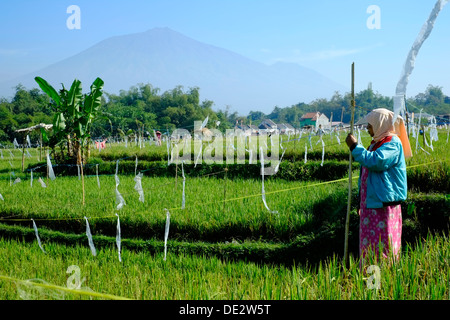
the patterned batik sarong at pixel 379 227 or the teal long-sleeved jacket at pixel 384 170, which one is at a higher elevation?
the teal long-sleeved jacket at pixel 384 170

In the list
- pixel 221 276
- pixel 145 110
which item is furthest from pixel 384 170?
pixel 145 110

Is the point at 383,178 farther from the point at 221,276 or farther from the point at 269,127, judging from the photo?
the point at 269,127

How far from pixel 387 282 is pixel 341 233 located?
249 centimetres

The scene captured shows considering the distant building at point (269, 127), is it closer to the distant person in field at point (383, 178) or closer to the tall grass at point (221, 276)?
the tall grass at point (221, 276)

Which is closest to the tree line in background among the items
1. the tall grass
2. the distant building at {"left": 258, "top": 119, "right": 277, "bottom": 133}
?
the distant building at {"left": 258, "top": 119, "right": 277, "bottom": 133}

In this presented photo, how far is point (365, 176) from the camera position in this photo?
3457mm

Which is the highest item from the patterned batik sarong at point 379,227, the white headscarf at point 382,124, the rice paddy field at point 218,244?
the white headscarf at point 382,124

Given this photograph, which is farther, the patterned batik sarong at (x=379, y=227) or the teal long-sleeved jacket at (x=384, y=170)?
the patterned batik sarong at (x=379, y=227)

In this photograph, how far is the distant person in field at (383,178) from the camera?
3.18 m

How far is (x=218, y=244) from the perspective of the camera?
516 centimetres

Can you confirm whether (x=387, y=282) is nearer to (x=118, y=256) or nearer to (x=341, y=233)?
(x=341, y=233)

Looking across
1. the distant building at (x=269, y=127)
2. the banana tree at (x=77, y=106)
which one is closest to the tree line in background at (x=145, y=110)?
the distant building at (x=269, y=127)
